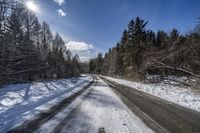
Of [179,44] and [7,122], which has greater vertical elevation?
[179,44]

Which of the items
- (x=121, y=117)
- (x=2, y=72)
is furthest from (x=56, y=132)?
(x=2, y=72)

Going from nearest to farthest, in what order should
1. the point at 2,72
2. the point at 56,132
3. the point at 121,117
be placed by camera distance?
1. the point at 56,132
2. the point at 121,117
3. the point at 2,72

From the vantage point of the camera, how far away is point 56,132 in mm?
4801

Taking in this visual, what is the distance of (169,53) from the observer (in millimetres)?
16734

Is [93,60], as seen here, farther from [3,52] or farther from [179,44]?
[3,52]

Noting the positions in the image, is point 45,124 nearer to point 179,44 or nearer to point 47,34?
point 179,44

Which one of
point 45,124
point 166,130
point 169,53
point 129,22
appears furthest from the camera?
point 129,22

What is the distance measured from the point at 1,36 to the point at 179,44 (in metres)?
15.3

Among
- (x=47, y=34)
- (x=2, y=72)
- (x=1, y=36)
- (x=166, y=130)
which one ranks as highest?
(x=47, y=34)

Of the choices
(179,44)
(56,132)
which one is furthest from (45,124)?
(179,44)

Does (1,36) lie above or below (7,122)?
above

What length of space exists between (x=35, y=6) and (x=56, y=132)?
6484 mm

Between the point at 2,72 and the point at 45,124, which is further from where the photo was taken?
the point at 2,72

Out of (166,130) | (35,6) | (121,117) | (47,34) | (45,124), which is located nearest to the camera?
(166,130)
